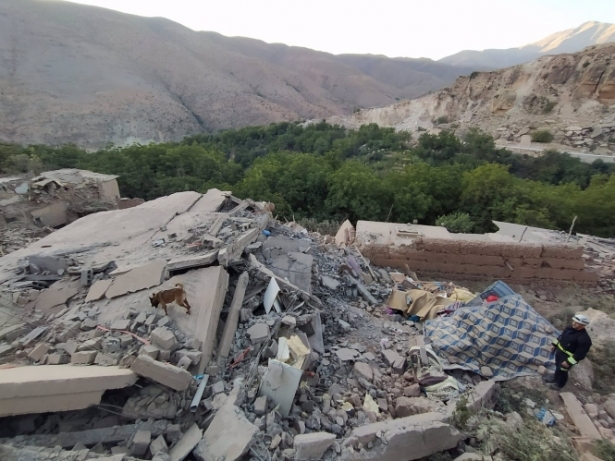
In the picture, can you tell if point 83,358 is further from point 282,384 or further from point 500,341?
point 500,341

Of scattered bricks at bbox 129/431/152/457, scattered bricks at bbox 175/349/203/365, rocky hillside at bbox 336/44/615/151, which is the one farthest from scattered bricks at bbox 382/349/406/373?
rocky hillside at bbox 336/44/615/151

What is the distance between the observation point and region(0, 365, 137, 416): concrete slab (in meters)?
2.48

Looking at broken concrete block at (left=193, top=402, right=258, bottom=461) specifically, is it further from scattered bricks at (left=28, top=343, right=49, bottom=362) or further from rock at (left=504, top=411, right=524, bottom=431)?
rock at (left=504, top=411, right=524, bottom=431)

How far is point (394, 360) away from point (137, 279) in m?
3.01

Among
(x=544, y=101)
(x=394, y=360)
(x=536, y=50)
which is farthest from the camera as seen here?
(x=536, y=50)

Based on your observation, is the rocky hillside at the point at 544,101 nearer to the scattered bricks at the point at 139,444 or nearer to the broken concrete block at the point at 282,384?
the broken concrete block at the point at 282,384

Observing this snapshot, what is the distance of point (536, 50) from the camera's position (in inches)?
4247

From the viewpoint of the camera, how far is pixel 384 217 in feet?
37.9

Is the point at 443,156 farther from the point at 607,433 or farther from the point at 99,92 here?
the point at 99,92

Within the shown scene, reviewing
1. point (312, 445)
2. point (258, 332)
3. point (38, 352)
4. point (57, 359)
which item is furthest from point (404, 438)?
point (38, 352)

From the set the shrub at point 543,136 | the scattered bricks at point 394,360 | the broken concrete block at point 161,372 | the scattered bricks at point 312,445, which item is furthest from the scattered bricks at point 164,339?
the shrub at point 543,136

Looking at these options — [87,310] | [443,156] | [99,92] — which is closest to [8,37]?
[99,92]

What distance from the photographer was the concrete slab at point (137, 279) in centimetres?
381

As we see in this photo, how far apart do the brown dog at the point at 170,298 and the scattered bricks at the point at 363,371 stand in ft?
6.10
